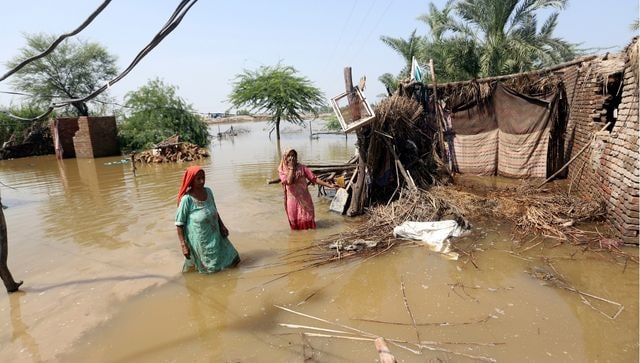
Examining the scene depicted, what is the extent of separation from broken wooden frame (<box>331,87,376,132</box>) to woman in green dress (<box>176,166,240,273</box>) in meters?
2.98

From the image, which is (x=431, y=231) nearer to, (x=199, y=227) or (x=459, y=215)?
(x=459, y=215)

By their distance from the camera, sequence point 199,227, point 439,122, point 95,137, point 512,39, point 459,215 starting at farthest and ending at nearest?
point 95,137, point 512,39, point 439,122, point 459,215, point 199,227

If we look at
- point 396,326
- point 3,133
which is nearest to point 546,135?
point 396,326

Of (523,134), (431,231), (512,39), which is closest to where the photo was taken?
(431,231)

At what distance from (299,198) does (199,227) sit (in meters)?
2.07

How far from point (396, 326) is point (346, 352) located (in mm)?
612

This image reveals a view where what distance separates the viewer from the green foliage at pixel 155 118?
24.0 meters

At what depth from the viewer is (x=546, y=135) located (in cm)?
854

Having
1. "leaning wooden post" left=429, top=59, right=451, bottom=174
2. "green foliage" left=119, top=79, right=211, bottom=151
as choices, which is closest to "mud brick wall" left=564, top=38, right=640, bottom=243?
"leaning wooden post" left=429, top=59, right=451, bottom=174

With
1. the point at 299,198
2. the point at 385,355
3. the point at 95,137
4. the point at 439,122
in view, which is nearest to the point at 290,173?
the point at 299,198

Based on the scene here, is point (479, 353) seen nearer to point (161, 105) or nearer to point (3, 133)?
point (161, 105)

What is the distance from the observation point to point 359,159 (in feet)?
23.7

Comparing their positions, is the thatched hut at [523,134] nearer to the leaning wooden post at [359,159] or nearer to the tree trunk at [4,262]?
the leaning wooden post at [359,159]

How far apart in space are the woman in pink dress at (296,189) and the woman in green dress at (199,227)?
1.56m
